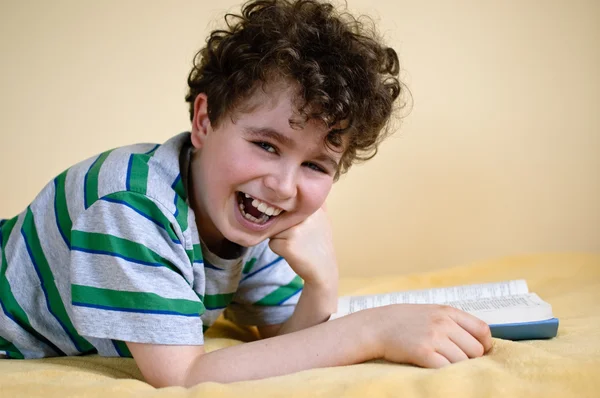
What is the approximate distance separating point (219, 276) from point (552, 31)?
4.80 ft

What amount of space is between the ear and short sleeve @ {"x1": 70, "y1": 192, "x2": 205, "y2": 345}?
0.18 meters

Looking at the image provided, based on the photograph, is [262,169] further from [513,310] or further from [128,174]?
[513,310]

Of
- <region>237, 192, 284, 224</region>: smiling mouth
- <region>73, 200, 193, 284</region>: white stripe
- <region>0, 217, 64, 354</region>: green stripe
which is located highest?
<region>237, 192, 284, 224</region>: smiling mouth

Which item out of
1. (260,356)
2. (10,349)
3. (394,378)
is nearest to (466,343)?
(394,378)

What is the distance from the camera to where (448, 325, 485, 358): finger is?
905 millimetres

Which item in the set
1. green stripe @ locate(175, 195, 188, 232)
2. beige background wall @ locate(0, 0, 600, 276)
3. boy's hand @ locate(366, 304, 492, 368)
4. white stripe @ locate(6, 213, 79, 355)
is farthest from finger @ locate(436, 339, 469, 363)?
beige background wall @ locate(0, 0, 600, 276)

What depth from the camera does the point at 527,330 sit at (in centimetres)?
101

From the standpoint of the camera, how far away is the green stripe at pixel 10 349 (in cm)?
112

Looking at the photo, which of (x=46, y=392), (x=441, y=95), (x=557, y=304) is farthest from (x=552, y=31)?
(x=46, y=392)

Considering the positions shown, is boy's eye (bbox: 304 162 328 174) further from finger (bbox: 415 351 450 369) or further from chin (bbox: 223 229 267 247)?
finger (bbox: 415 351 450 369)

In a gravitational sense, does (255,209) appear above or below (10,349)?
above

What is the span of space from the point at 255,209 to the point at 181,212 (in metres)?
0.12

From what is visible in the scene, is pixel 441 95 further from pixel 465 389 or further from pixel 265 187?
pixel 465 389

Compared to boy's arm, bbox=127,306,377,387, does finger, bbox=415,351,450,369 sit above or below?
above
